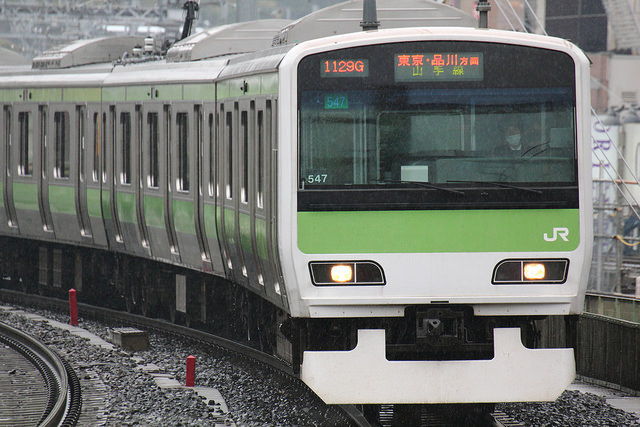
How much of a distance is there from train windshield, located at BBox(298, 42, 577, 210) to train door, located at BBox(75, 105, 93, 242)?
9283 millimetres

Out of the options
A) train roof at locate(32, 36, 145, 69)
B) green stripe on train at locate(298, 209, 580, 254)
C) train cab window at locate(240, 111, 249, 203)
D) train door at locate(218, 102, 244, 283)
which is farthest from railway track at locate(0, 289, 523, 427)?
train roof at locate(32, 36, 145, 69)

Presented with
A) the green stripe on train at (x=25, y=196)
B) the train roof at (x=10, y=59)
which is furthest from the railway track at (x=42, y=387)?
the train roof at (x=10, y=59)

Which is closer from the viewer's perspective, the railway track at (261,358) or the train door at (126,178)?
the railway track at (261,358)

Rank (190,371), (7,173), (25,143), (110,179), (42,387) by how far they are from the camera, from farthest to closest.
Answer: (7,173) < (25,143) < (110,179) < (42,387) < (190,371)

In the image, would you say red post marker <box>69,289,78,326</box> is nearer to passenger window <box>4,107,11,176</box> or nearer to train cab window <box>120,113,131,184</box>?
train cab window <box>120,113,131,184</box>

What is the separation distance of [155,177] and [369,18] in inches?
236

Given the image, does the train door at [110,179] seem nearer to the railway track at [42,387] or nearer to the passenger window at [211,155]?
the railway track at [42,387]

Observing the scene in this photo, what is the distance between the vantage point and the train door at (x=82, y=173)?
732 inches

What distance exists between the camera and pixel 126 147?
1716cm

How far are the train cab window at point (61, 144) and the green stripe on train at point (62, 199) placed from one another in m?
0.18

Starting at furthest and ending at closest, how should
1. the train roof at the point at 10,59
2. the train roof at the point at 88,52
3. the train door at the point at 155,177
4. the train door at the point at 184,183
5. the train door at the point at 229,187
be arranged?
the train roof at the point at 10,59
the train roof at the point at 88,52
the train door at the point at 155,177
the train door at the point at 184,183
the train door at the point at 229,187

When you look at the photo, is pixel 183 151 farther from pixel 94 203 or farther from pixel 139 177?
pixel 94 203

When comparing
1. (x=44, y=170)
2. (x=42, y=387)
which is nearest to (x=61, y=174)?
(x=44, y=170)

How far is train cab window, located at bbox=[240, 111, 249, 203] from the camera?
39.0ft
